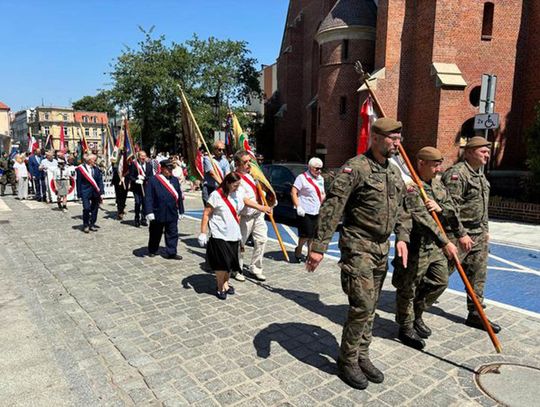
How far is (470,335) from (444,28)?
1645 centimetres

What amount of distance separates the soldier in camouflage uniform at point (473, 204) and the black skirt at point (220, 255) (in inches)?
113

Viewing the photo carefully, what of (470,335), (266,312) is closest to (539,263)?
(470,335)

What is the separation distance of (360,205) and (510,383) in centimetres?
205

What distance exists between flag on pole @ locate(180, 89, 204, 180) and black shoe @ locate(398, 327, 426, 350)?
4.85 meters

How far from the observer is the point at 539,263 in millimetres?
7766

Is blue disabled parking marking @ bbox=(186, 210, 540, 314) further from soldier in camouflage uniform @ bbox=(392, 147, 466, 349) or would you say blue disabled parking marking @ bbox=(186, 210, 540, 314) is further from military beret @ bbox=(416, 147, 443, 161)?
military beret @ bbox=(416, 147, 443, 161)

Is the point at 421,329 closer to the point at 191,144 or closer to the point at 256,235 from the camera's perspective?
the point at 256,235

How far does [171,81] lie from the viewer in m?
35.2

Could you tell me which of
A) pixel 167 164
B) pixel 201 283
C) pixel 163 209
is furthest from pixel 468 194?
pixel 167 164

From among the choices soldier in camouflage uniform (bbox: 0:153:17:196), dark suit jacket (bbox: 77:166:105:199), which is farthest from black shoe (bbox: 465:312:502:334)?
soldier in camouflage uniform (bbox: 0:153:17:196)

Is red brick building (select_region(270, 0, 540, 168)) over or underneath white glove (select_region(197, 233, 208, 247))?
over

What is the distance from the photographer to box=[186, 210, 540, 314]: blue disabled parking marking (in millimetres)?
5641

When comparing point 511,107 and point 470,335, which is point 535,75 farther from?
point 470,335

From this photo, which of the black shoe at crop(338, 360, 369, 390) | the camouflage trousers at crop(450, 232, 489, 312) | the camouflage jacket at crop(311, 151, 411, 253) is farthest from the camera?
the camouflage trousers at crop(450, 232, 489, 312)
